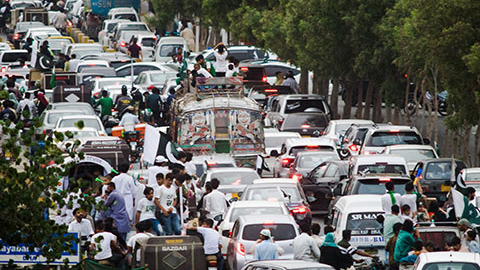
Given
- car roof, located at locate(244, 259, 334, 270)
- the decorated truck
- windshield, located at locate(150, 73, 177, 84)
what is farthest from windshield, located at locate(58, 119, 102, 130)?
car roof, located at locate(244, 259, 334, 270)

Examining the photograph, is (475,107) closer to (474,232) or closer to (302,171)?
(302,171)

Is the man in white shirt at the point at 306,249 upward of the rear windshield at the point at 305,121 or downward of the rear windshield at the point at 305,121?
upward

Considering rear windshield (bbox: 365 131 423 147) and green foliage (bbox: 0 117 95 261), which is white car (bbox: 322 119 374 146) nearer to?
rear windshield (bbox: 365 131 423 147)

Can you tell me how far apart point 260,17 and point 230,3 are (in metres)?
5.58

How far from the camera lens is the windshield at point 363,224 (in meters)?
22.6

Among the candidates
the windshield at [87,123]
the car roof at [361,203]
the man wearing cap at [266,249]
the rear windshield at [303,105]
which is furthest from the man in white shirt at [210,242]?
the rear windshield at [303,105]

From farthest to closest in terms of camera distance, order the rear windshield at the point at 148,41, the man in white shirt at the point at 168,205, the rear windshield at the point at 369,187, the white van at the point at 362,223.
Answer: the rear windshield at the point at 148,41 < the rear windshield at the point at 369,187 < the man in white shirt at the point at 168,205 < the white van at the point at 362,223

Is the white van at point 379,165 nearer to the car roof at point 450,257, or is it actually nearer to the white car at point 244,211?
the white car at point 244,211

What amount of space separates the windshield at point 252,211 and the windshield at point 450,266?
582cm

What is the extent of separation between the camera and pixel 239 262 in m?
21.3

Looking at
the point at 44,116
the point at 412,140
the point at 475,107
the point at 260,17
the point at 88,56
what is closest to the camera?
the point at 475,107

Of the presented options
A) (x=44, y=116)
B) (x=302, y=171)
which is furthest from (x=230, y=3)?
(x=302, y=171)

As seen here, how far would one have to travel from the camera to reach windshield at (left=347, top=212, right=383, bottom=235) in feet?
74.1

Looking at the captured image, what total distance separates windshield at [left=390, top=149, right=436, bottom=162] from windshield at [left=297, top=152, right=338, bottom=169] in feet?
5.10
